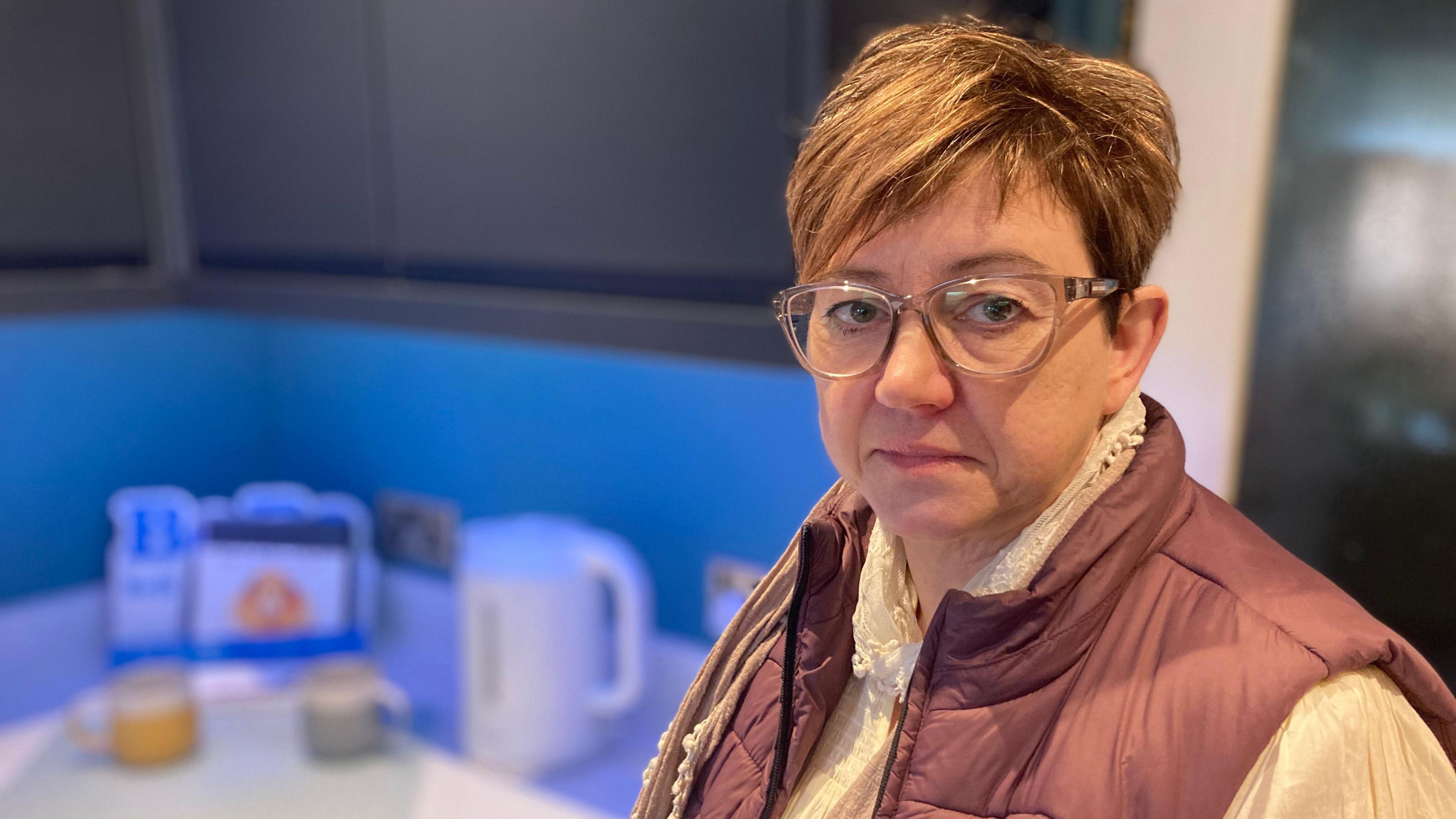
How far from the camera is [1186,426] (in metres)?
0.97

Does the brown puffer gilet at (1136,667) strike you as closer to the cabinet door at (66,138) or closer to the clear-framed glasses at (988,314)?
the clear-framed glasses at (988,314)

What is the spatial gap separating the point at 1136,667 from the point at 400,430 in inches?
61.9

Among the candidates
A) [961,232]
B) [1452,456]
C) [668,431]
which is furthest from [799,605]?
[668,431]

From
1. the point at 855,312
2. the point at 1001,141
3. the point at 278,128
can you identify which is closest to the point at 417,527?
the point at 278,128

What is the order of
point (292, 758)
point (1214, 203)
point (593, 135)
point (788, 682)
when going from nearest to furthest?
point (788, 682) < point (1214, 203) < point (593, 135) < point (292, 758)

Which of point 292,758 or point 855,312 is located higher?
point 855,312

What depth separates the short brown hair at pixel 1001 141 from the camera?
0.58 m

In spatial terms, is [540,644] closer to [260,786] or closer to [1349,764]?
[260,786]

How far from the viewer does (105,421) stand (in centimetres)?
186

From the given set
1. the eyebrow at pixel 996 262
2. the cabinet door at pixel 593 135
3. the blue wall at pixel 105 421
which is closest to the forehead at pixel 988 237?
the eyebrow at pixel 996 262

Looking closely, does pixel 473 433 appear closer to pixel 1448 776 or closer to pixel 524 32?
pixel 524 32

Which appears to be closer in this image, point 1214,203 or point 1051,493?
point 1051,493

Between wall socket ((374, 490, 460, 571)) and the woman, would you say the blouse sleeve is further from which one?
wall socket ((374, 490, 460, 571))

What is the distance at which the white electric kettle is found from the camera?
1.38 m
